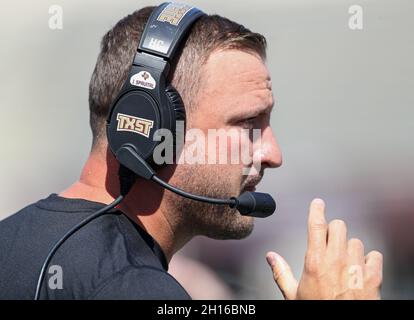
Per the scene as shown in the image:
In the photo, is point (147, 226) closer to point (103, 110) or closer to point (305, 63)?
point (103, 110)

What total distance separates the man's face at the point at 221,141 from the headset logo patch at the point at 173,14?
4.1 inches

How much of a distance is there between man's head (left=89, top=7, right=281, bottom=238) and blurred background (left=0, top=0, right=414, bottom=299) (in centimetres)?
240

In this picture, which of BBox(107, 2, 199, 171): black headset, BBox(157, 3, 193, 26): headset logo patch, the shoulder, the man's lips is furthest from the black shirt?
BBox(157, 3, 193, 26): headset logo patch

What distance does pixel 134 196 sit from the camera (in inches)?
61.6

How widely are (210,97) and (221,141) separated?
0.30 ft

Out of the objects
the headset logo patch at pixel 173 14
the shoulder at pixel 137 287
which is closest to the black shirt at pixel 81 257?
the shoulder at pixel 137 287

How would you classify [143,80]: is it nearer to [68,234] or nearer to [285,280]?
[68,234]

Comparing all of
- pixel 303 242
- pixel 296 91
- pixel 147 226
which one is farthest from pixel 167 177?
pixel 296 91

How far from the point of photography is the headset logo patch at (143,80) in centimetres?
152

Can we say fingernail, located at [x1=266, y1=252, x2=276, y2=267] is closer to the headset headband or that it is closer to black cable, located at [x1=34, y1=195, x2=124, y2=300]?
black cable, located at [x1=34, y1=195, x2=124, y2=300]

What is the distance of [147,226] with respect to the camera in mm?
1553

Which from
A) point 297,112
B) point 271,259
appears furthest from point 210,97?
point 297,112

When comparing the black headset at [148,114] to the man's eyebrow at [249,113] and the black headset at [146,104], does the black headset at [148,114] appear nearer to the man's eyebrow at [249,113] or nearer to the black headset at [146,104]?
the black headset at [146,104]

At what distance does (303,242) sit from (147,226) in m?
2.55
